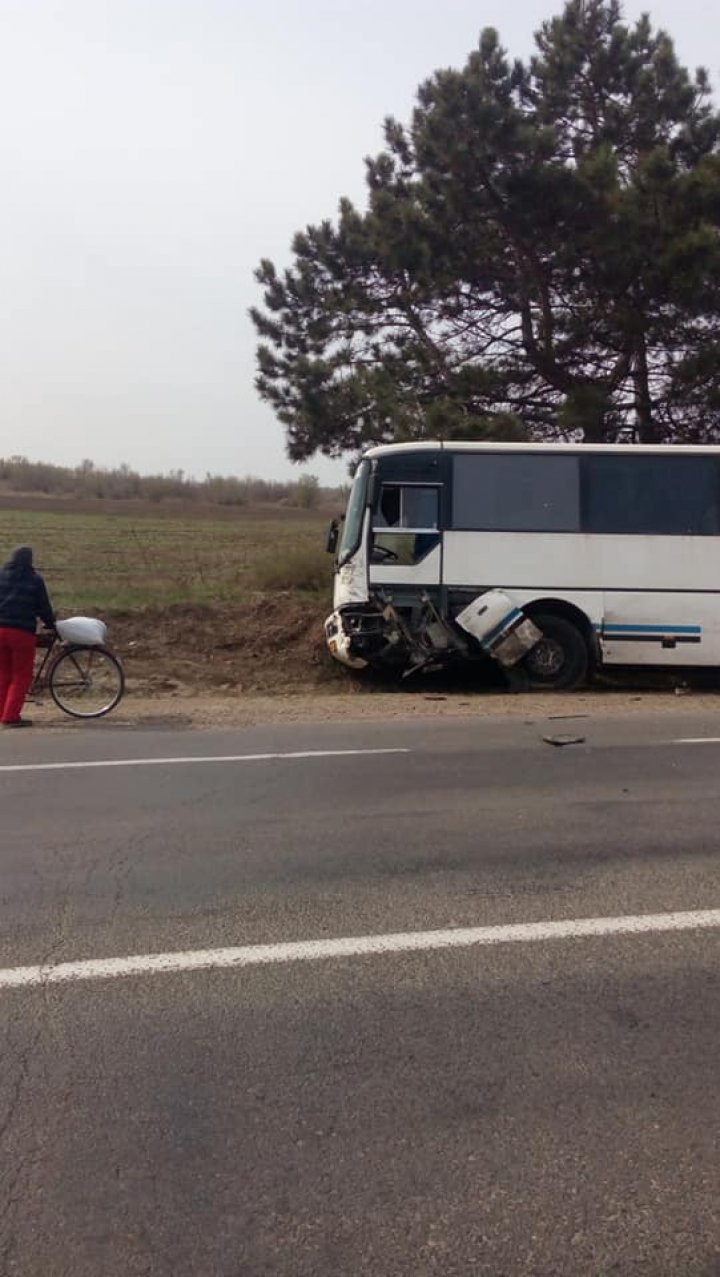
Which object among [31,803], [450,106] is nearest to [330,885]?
[31,803]

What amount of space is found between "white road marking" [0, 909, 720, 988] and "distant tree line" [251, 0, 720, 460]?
12.4 metres

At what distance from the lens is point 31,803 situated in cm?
669

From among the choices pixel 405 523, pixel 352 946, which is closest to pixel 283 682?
pixel 405 523

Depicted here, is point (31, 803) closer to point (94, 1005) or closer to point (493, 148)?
point (94, 1005)

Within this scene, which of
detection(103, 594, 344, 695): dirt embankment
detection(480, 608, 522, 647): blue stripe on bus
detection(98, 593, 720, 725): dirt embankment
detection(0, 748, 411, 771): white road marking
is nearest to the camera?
detection(0, 748, 411, 771): white road marking

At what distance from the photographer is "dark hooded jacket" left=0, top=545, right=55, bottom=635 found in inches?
381

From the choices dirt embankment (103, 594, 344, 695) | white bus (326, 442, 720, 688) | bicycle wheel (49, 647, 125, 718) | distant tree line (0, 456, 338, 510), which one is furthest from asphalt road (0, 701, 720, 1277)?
distant tree line (0, 456, 338, 510)

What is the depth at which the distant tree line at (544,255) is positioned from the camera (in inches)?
639

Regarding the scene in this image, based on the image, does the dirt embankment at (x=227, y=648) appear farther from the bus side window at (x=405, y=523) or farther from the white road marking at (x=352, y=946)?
the white road marking at (x=352, y=946)

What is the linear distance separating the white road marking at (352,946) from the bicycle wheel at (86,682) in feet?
20.8

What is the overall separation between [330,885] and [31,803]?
8.32ft

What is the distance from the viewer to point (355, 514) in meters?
12.5

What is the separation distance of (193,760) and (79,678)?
2719 mm

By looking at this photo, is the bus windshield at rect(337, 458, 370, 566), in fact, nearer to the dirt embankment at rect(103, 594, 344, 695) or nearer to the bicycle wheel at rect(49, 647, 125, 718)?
the dirt embankment at rect(103, 594, 344, 695)
